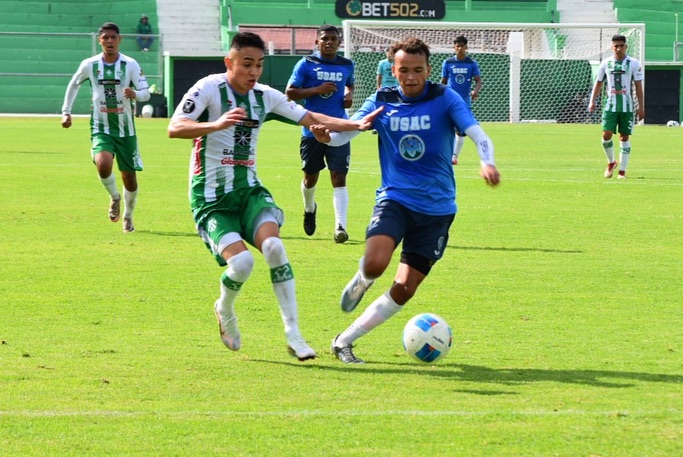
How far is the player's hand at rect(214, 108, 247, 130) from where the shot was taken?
701 cm

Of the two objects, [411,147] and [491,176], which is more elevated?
[411,147]

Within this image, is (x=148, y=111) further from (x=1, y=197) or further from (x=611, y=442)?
(x=611, y=442)

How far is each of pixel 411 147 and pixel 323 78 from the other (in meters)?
6.46

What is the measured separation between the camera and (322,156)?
1387 centimetres

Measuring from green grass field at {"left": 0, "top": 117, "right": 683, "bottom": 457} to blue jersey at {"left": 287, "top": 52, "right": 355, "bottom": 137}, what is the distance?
4.97ft

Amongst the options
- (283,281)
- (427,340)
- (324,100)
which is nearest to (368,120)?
(283,281)

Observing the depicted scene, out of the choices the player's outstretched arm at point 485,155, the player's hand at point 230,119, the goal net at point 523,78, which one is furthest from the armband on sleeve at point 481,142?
the goal net at point 523,78

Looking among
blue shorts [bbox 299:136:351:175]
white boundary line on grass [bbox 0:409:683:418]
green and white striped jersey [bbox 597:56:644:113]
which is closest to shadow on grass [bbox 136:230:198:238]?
blue shorts [bbox 299:136:351:175]

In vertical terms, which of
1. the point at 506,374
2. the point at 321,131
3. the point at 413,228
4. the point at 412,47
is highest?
the point at 412,47

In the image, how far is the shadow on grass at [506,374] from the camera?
663cm

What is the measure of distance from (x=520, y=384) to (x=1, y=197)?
12937 mm

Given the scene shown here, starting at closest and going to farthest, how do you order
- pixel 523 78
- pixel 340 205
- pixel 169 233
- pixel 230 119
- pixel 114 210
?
pixel 230 119 → pixel 340 205 → pixel 169 233 → pixel 114 210 → pixel 523 78

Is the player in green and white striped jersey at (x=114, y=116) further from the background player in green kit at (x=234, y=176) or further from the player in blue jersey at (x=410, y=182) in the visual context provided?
the player in blue jersey at (x=410, y=182)

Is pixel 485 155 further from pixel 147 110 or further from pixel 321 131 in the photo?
pixel 147 110
